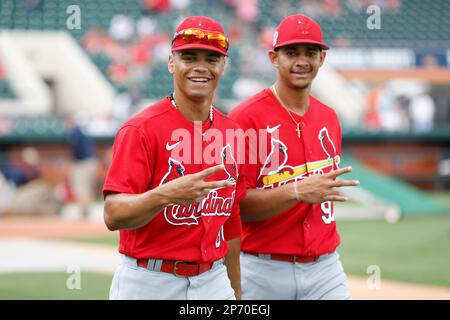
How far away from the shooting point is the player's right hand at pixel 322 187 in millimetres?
4305

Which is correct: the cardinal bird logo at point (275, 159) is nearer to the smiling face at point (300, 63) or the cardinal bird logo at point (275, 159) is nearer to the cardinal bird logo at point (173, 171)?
the smiling face at point (300, 63)

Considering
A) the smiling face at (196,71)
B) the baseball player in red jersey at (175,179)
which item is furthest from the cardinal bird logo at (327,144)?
the smiling face at (196,71)

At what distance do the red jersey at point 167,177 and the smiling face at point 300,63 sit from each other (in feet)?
2.85

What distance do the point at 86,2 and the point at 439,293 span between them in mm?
16433

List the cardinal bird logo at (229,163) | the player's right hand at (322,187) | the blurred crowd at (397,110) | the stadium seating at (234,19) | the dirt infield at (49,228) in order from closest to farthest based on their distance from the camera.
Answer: the cardinal bird logo at (229,163) → the player's right hand at (322,187) → the dirt infield at (49,228) → the stadium seating at (234,19) → the blurred crowd at (397,110)

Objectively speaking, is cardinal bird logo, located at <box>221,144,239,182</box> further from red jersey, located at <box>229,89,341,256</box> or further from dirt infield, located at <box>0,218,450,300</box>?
dirt infield, located at <box>0,218,450,300</box>

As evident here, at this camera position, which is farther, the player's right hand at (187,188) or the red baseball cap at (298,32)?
the red baseball cap at (298,32)

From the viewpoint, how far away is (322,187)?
14.2ft

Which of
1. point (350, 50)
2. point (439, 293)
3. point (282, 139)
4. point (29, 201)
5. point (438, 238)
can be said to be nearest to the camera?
point (282, 139)

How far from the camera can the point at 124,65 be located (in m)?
22.1

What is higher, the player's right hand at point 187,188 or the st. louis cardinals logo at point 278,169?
the st. louis cardinals logo at point 278,169

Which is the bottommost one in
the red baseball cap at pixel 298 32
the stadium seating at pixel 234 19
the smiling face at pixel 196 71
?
the smiling face at pixel 196 71
